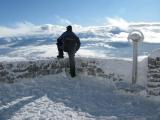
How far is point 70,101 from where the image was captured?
41.2 ft

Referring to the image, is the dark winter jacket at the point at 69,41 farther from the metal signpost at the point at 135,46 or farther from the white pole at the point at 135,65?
the white pole at the point at 135,65

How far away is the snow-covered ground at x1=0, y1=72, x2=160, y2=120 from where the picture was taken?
1130cm

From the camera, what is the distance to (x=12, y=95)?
13.0m

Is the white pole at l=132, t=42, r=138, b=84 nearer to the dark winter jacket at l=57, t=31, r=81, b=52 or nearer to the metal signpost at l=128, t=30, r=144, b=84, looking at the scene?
the metal signpost at l=128, t=30, r=144, b=84

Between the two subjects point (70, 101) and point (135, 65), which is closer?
point (70, 101)

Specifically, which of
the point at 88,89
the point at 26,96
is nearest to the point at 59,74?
the point at 88,89

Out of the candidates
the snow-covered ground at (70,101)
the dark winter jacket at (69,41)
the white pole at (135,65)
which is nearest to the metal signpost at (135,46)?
the white pole at (135,65)

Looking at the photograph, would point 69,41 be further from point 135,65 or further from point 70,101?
point 70,101

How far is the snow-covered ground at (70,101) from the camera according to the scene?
11297 millimetres

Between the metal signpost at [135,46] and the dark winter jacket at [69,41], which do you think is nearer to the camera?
the metal signpost at [135,46]

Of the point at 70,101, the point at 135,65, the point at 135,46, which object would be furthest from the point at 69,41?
the point at 70,101

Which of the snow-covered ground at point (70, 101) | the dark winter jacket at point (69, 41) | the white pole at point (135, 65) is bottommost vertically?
the snow-covered ground at point (70, 101)

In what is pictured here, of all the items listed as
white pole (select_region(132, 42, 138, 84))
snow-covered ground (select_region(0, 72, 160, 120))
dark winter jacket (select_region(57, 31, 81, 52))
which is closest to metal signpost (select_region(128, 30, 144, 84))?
white pole (select_region(132, 42, 138, 84))

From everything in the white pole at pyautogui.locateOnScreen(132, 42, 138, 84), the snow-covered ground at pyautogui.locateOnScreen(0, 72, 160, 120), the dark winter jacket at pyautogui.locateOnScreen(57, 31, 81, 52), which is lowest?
the snow-covered ground at pyautogui.locateOnScreen(0, 72, 160, 120)
